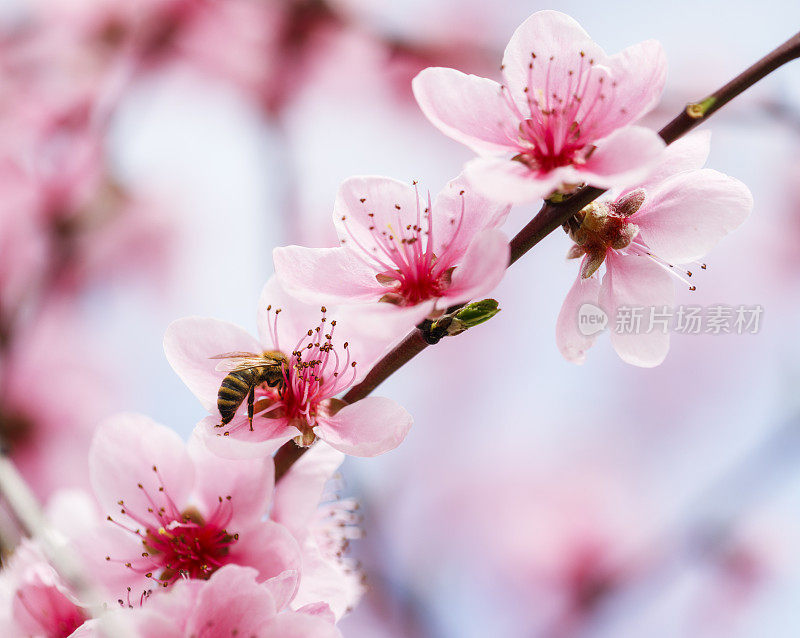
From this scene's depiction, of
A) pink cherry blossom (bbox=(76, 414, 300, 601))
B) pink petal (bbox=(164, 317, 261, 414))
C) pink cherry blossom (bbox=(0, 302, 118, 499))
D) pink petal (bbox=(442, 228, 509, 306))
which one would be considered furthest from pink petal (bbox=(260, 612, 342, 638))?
pink cherry blossom (bbox=(0, 302, 118, 499))

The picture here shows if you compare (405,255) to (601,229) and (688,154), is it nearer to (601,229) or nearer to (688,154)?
(601,229)

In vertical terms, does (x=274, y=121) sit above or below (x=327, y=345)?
above

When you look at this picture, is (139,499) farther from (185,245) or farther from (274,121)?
(185,245)

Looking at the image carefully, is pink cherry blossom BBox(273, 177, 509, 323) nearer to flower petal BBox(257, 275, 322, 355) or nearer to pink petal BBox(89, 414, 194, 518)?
flower petal BBox(257, 275, 322, 355)

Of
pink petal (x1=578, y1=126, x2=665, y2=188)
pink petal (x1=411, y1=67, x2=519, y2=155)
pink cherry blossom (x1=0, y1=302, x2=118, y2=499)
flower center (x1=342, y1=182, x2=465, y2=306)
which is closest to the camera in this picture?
pink petal (x1=578, y1=126, x2=665, y2=188)

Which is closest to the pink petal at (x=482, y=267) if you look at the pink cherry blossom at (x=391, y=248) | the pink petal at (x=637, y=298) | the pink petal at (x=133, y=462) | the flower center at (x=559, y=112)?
the pink cherry blossom at (x=391, y=248)

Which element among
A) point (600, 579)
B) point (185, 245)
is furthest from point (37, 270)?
point (600, 579)

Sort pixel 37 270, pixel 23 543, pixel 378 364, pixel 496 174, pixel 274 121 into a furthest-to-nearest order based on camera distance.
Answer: pixel 274 121, pixel 37 270, pixel 23 543, pixel 378 364, pixel 496 174
